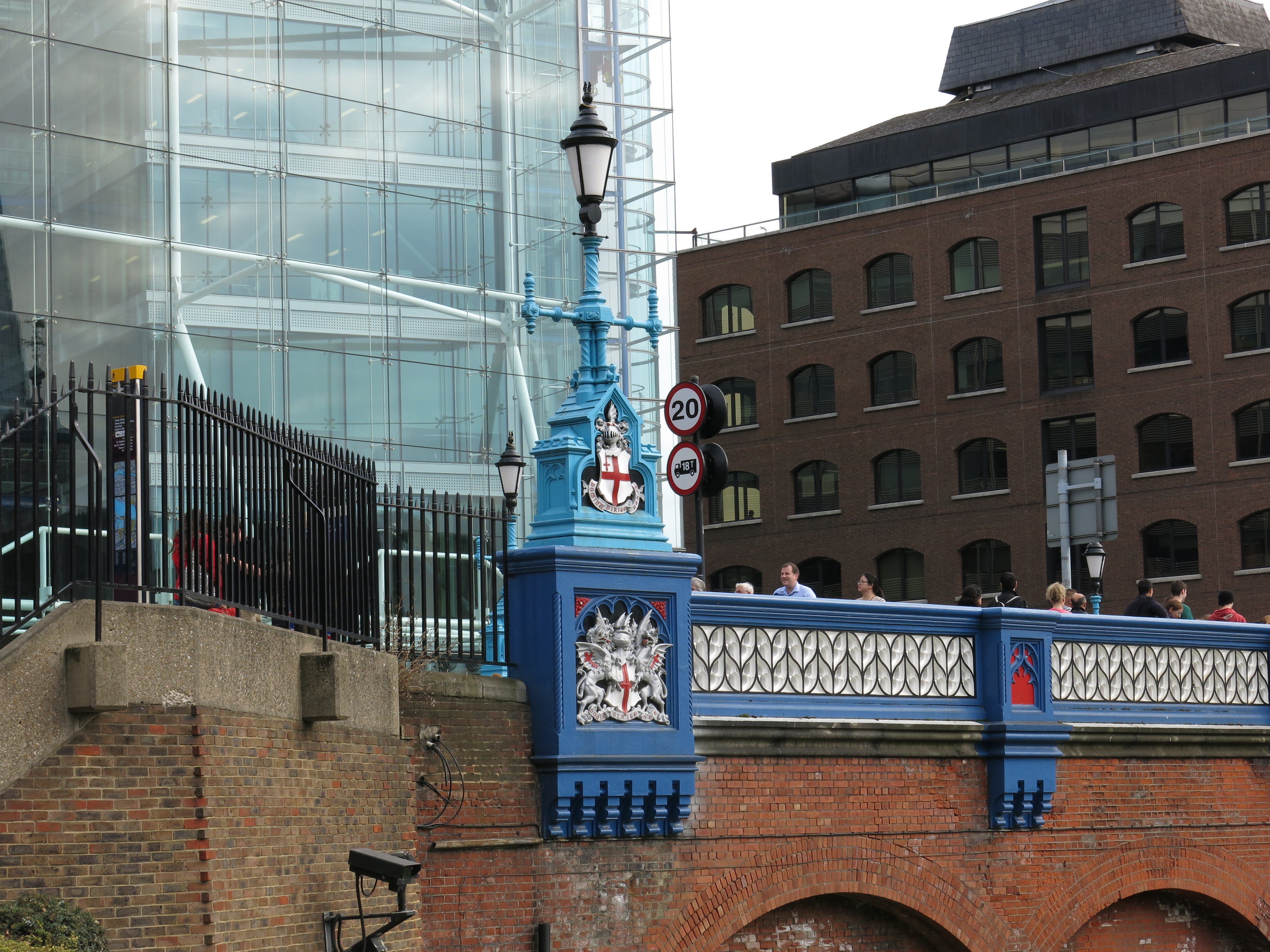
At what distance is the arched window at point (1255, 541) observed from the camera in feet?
179

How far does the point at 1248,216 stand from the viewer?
54781mm

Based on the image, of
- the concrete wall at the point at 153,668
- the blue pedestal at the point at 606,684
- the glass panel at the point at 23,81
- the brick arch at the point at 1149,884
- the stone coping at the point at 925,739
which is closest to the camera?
the concrete wall at the point at 153,668

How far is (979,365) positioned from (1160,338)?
19.1 ft

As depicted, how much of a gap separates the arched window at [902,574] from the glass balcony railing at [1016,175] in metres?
10.6

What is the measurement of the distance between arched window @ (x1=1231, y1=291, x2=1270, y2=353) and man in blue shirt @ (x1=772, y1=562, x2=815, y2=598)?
40013mm

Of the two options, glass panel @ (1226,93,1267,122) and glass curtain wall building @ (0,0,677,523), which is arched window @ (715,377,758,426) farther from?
glass curtain wall building @ (0,0,677,523)

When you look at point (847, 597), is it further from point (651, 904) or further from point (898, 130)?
point (651, 904)

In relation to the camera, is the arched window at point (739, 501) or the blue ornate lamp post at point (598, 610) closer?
the blue ornate lamp post at point (598, 610)

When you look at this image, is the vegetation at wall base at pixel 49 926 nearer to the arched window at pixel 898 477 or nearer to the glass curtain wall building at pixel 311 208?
the glass curtain wall building at pixel 311 208

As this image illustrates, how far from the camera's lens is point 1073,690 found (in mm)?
18031

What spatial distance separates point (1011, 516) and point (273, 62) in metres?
29.8

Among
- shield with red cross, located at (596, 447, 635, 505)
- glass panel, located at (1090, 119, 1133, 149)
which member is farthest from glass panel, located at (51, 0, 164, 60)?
glass panel, located at (1090, 119, 1133, 149)

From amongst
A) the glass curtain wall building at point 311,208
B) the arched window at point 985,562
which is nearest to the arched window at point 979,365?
the arched window at point 985,562

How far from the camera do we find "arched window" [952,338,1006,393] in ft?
197
